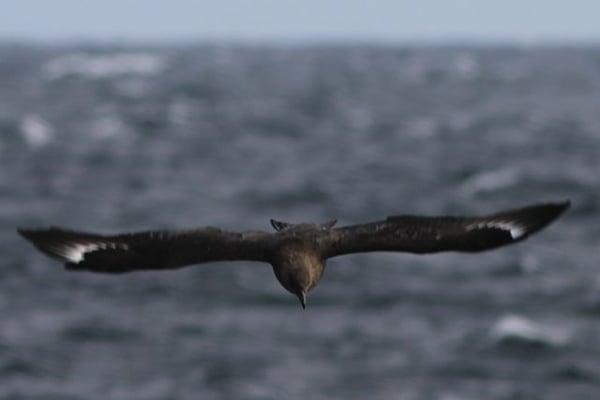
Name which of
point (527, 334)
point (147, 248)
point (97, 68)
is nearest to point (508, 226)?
point (147, 248)

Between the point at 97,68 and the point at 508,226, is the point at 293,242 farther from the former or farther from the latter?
the point at 97,68

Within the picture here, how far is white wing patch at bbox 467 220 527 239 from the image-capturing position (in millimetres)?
13328

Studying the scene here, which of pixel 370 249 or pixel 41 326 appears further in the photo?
pixel 41 326

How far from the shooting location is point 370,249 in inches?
516

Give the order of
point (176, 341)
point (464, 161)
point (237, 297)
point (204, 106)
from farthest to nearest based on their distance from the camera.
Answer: point (204, 106), point (464, 161), point (237, 297), point (176, 341)

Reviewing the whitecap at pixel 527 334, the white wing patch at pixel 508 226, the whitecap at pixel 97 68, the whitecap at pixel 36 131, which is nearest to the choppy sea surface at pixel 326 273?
the whitecap at pixel 527 334

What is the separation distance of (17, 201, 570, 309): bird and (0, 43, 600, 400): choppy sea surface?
22133 mm

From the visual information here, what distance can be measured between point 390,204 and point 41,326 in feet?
72.1

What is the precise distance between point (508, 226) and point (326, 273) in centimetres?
3425

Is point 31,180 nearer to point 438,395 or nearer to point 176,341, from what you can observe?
point 176,341

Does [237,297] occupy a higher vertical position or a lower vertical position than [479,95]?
lower

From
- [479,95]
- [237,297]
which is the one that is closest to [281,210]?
[237,297]

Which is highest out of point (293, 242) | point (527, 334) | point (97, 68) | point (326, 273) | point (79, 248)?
point (97, 68)

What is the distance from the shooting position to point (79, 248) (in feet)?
43.6
